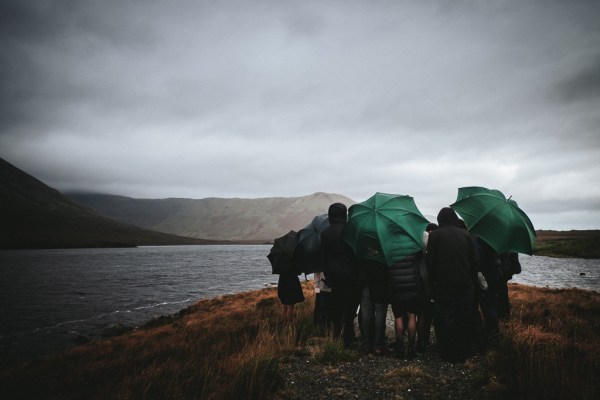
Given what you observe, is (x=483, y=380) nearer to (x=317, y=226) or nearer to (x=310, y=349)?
(x=310, y=349)

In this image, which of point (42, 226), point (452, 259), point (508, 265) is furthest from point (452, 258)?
point (42, 226)

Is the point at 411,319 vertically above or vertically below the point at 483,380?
A: above

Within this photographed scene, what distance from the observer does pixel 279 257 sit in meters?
8.26

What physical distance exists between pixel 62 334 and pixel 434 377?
57.4ft

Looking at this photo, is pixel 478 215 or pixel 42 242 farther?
pixel 42 242

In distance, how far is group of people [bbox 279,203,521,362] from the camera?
17.3ft

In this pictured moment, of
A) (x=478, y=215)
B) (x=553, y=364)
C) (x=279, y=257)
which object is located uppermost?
(x=478, y=215)

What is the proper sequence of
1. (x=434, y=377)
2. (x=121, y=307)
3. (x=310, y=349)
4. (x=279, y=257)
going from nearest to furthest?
(x=434, y=377)
(x=310, y=349)
(x=279, y=257)
(x=121, y=307)

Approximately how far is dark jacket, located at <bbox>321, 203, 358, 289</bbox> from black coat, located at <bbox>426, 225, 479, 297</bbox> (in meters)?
1.52

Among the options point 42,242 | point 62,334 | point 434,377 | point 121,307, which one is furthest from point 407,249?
point 42,242

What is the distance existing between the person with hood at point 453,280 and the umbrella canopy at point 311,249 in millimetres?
2448

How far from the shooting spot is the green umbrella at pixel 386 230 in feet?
17.4

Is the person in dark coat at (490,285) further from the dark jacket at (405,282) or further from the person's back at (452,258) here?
the dark jacket at (405,282)

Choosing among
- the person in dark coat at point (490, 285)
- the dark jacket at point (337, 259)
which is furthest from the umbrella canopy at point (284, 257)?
the person in dark coat at point (490, 285)
